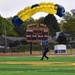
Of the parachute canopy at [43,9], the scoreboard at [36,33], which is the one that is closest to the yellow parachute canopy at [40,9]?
the parachute canopy at [43,9]

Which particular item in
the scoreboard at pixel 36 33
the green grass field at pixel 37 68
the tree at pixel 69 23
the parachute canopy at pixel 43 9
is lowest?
the green grass field at pixel 37 68

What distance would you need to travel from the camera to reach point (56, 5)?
40.5m

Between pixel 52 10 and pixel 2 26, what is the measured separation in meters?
59.1

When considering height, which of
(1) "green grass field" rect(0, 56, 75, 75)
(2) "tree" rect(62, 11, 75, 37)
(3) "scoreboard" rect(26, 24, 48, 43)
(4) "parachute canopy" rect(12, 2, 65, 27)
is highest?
(2) "tree" rect(62, 11, 75, 37)

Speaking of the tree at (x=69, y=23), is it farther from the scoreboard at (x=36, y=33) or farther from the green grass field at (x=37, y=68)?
the green grass field at (x=37, y=68)

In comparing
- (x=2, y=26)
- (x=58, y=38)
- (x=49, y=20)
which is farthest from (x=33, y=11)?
(x=49, y=20)

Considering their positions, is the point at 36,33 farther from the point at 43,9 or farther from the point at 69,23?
the point at 69,23

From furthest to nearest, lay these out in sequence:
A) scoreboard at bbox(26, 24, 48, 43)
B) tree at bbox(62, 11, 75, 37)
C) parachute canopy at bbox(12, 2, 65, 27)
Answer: tree at bbox(62, 11, 75, 37) < scoreboard at bbox(26, 24, 48, 43) < parachute canopy at bbox(12, 2, 65, 27)

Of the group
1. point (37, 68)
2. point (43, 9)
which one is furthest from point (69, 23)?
point (37, 68)

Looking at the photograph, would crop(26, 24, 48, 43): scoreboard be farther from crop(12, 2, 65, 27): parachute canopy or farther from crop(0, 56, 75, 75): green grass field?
crop(0, 56, 75, 75): green grass field

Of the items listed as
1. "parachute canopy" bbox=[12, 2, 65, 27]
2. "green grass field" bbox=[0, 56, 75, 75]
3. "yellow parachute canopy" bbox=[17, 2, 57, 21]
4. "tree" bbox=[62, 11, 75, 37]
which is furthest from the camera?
Answer: "tree" bbox=[62, 11, 75, 37]

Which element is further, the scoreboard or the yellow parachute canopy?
the scoreboard

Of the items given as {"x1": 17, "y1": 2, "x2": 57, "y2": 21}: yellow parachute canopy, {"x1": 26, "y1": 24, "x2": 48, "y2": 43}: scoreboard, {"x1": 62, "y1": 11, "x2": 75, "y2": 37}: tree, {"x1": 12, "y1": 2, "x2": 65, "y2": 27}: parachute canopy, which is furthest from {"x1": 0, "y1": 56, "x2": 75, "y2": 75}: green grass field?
{"x1": 62, "y1": 11, "x2": 75, "y2": 37}: tree

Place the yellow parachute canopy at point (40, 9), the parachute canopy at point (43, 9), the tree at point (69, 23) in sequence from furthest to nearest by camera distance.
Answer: the tree at point (69, 23)
the yellow parachute canopy at point (40, 9)
the parachute canopy at point (43, 9)
